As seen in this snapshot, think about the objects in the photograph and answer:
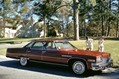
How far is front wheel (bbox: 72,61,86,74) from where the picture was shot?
11.7 metres

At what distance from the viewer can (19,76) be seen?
1127 cm

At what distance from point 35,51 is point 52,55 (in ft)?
4.09

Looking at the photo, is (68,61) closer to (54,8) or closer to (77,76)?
(77,76)

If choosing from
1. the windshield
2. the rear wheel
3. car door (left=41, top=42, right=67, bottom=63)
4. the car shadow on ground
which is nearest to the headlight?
the car shadow on ground

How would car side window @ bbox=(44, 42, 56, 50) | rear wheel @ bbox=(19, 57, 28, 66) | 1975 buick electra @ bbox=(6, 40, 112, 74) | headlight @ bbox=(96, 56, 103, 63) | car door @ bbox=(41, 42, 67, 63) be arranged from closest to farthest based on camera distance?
1. headlight @ bbox=(96, 56, 103, 63)
2. 1975 buick electra @ bbox=(6, 40, 112, 74)
3. car door @ bbox=(41, 42, 67, 63)
4. car side window @ bbox=(44, 42, 56, 50)
5. rear wheel @ bbox=(19, 57, 28, 66)

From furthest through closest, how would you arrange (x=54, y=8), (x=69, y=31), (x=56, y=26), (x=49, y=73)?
1. (x=69, y=31)
2. (x=56, y=26)
3. (x=54, y=8)
4. (x=49, y=73)

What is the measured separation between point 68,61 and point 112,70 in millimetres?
2428

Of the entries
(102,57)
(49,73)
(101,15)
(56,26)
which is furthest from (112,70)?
(56,26)

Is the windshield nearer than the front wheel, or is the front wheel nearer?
the front wheel

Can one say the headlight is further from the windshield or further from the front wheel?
the windshield

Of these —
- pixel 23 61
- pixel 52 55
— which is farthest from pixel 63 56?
pixel 23 61

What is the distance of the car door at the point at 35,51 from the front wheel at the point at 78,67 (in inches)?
82.7

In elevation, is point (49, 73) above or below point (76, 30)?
below

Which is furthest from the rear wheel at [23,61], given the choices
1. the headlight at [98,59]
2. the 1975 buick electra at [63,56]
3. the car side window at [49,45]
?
the headlight at [98,59]
